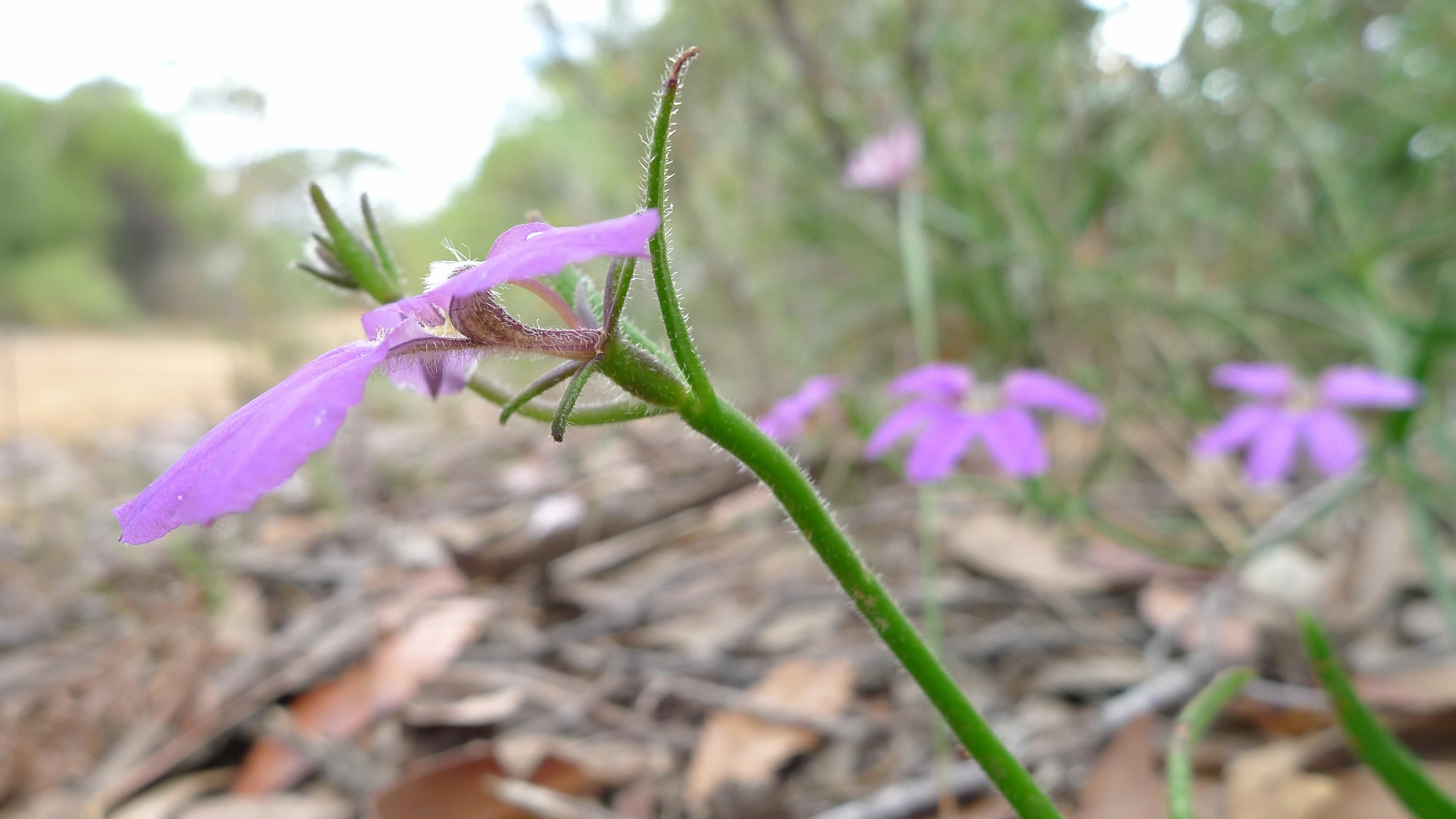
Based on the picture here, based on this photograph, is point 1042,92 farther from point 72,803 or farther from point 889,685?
point 72,803

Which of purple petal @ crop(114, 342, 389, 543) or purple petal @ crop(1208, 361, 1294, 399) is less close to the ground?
purple petal @ crop(114, 342, 389, 543)

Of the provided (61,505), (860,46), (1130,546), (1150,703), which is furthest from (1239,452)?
(61,505)

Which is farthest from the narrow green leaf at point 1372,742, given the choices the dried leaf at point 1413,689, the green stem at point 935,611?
the dried leaf at point 1413,689

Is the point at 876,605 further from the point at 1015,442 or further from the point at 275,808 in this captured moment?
the point at 275,808

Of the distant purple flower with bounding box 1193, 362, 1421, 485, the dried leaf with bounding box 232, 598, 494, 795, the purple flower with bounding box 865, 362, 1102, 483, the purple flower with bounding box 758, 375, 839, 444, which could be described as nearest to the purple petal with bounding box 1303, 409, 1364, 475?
the distant purple flower with bounding box 1193, 362, 1421, 485

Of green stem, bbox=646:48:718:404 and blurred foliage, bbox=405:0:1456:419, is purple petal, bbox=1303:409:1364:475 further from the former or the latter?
green stem, bbox=646:48:718:404

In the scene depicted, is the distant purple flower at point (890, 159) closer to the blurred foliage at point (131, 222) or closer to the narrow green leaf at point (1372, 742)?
the blurred foliage at point (131, 222)

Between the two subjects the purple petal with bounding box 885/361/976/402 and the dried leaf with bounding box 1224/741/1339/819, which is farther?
the purple petal with bounding box 885/361/976/402
